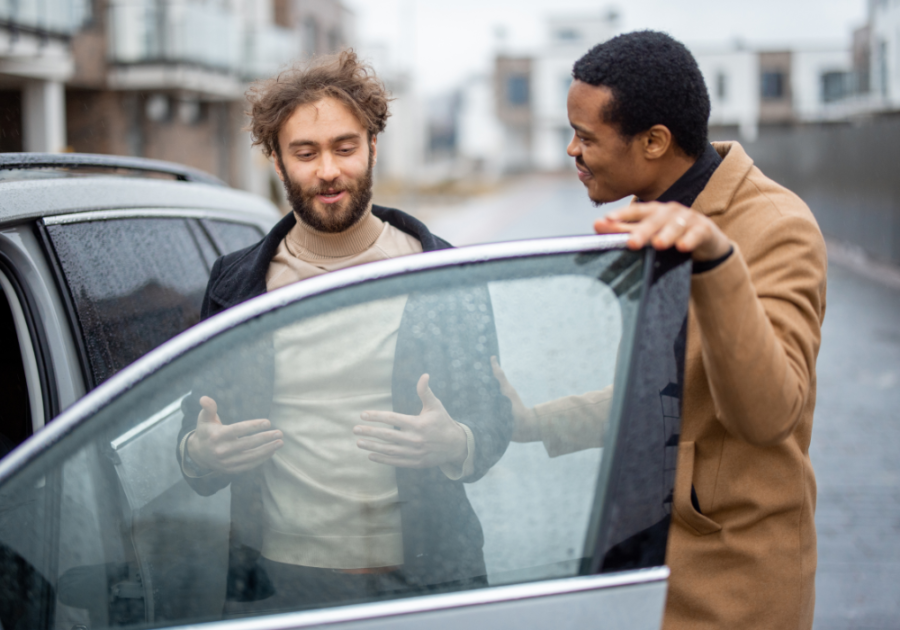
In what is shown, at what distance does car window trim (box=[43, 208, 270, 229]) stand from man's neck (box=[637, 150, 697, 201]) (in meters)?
1.49

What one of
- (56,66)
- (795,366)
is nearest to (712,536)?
(795,366)

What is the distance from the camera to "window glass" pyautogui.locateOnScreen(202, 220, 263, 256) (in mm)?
3002

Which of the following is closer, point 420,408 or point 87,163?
point 420,408

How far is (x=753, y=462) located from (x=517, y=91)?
60565 mm

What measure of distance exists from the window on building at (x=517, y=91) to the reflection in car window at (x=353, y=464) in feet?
198

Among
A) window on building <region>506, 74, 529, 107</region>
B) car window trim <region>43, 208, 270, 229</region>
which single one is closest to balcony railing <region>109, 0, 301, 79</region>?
car window trim <region>43, 208, 270, 229</region>

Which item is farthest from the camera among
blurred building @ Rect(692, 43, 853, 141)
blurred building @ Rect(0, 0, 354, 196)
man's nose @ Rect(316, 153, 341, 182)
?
blurred building @ Rect(692, 43, 853, 141)

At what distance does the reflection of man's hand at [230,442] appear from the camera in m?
1.33

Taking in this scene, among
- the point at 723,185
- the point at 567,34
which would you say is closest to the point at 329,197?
the point at 723,185

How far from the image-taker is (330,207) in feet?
6.54

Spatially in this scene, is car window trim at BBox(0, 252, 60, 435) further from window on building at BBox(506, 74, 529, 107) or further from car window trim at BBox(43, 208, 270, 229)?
window on building at BBox(506, 74, 529, 107)

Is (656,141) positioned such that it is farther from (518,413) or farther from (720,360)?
(518,413)

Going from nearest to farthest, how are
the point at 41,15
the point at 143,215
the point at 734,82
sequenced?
the point at 143,215, the point at 41,15, the point at 734,82

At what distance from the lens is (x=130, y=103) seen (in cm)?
2011
